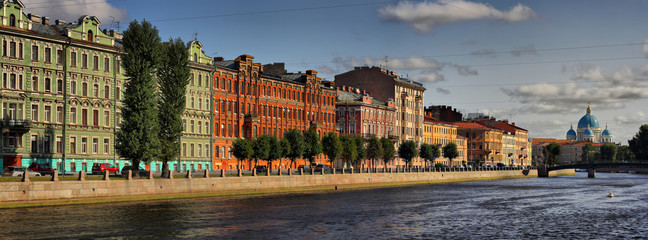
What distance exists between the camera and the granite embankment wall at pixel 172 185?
48031 mm

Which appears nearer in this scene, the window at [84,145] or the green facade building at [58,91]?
the green facade building at [58,91]

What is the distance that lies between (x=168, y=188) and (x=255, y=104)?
4222cm

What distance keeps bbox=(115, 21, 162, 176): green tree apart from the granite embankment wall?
166 inches

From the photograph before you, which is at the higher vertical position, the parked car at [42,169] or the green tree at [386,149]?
the green tree at [386,149]

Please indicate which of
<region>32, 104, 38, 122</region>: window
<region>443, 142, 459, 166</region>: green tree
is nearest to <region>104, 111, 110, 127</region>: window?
<region>32, 104, 38, 122</region>: window

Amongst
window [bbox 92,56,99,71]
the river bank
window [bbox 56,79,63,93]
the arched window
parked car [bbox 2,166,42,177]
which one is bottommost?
the river bank

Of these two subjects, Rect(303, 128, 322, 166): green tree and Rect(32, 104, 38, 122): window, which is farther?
Rect(303, 128, 322, 166): green tree

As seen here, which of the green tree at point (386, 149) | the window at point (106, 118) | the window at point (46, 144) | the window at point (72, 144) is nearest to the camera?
the window at point (46, 144)

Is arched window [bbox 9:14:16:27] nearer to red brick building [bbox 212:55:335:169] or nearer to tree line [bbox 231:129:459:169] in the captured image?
tree line [bbox 231:129:459:169]

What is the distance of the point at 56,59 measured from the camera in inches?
2781

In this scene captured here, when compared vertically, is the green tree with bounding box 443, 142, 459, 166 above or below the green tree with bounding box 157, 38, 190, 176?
below

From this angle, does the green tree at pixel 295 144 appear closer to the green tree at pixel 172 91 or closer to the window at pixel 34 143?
the green tree at pixel 172 91

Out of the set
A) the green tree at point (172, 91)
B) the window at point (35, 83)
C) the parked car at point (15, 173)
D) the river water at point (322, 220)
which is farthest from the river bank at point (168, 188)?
the window at point (35, 83)

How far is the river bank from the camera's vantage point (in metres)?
47.9
